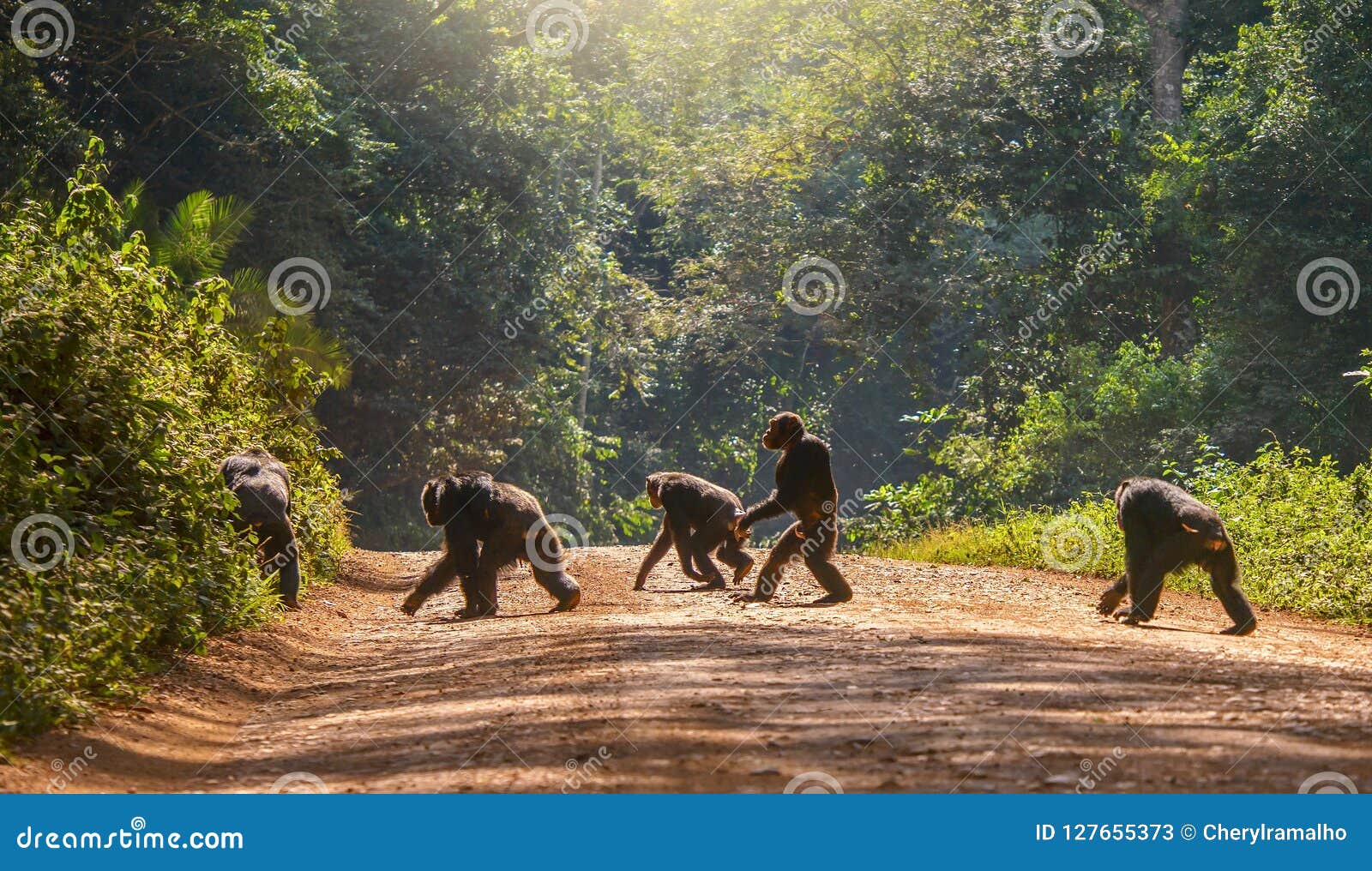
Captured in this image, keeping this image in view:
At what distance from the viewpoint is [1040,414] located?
90.3 ft

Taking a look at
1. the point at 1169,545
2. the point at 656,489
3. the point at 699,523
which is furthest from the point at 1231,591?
the point at 656,489

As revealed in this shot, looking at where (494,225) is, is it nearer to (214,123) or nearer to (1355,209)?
(214,123)

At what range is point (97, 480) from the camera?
31.1 feet

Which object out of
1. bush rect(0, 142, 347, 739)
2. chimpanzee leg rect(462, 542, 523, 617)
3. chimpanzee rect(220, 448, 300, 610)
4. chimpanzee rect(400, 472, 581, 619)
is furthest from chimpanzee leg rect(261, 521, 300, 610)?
chimpanzee leg rect(462, 542, 523, 617)

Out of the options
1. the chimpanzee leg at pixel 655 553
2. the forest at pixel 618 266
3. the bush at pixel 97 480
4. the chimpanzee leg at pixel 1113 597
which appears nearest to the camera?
the bush at pixel 97 480

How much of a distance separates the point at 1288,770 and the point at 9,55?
18671 mm

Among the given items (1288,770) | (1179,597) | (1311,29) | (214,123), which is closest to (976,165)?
(1311,29)

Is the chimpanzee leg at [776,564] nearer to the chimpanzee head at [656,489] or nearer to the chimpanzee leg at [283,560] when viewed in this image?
the chimpanzee head at [656,489]

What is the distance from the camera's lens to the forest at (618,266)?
10.1 m

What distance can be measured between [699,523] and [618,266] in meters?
34.9

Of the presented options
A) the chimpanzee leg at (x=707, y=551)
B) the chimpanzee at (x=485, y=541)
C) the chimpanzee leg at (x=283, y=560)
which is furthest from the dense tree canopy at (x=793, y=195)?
the chimpanzee leg at (x=707, y=551)

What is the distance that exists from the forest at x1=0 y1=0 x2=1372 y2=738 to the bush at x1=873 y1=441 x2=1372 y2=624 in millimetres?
67

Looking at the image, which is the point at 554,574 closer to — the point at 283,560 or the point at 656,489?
the point at 656,489

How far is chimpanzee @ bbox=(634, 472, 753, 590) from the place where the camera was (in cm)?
1410
